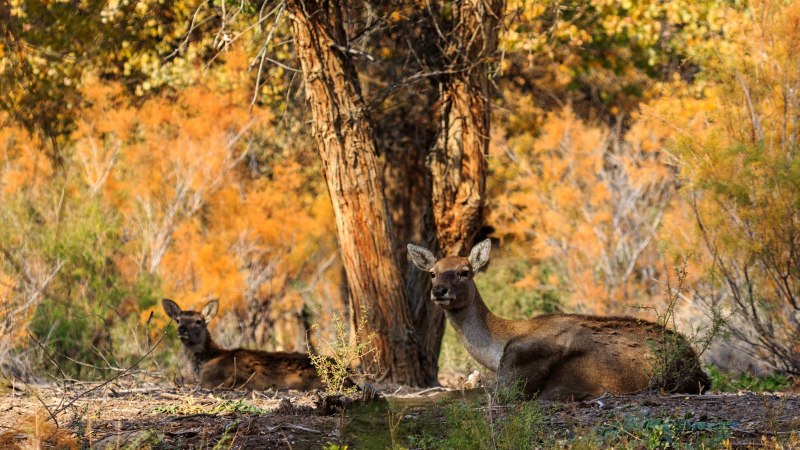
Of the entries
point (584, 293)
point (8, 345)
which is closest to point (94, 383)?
point (8, 345)

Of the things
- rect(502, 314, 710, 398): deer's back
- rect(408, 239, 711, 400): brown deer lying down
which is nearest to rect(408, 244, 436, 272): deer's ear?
rect(408, 239, 711, 400): brown deer lying down

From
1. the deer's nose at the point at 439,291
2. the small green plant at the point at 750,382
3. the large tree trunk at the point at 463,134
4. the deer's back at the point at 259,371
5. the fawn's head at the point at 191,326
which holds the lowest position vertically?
the small green plant at the point at 750,382

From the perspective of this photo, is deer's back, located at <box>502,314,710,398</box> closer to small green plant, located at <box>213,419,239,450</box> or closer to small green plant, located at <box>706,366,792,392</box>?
small green plant, located at <box>706,366,792,392</box>

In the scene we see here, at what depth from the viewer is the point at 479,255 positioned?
958cm

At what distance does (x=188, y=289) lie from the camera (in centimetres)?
1689

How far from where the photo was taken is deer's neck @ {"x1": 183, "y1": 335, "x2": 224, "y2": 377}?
39.8 feet

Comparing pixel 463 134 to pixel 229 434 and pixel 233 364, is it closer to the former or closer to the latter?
pixel 233 364

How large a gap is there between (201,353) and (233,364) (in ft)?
2.45

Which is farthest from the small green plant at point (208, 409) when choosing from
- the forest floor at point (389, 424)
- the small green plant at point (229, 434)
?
the small green plant at point (229, 434)

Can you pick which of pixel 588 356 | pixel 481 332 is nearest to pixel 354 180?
pixel 481 332

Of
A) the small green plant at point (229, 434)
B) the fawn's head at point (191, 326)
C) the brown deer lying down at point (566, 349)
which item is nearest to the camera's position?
the small green plant at point (229, 434)

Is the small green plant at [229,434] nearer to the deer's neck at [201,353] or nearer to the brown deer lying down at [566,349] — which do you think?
the brown deer lying down at [566,349]

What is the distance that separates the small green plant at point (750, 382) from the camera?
10.7 meters

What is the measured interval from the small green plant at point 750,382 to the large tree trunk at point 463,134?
122 inches
